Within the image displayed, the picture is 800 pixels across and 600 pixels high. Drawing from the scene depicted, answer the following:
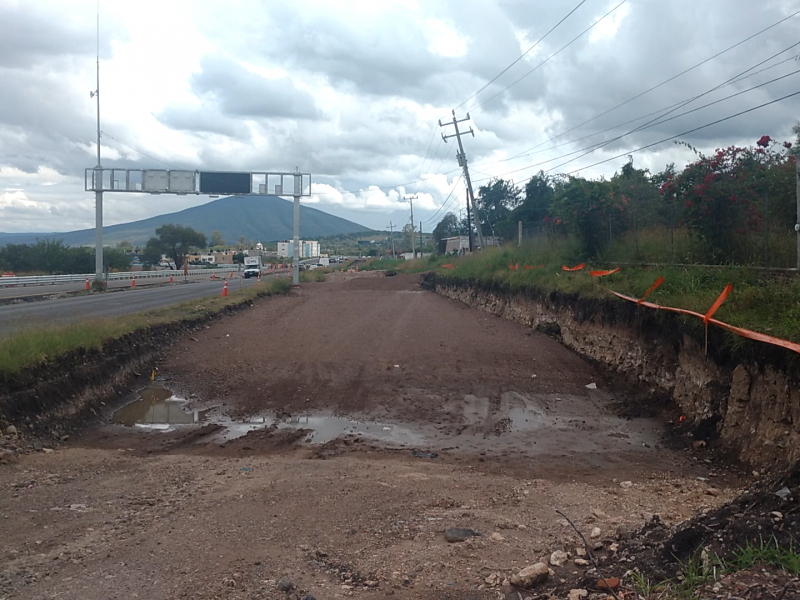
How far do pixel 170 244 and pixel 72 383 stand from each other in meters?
99.4

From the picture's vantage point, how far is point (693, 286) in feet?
44.6

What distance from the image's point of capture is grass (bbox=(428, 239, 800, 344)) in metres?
9.99

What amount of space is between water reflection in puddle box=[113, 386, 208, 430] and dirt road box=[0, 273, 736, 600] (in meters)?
0.06

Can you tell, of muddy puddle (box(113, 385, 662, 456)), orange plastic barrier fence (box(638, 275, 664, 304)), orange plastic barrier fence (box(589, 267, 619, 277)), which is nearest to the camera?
muddy puddle (box(113, 385, 662, 456))

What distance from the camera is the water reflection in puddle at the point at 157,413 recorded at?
37.7 feet

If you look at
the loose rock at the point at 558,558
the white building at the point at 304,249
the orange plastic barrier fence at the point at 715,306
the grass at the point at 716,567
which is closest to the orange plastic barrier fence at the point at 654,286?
the orange plastic barrier fence at the point at 715,306

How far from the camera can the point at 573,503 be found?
7004 millimetres

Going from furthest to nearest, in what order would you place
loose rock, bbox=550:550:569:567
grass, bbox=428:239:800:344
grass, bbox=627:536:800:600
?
grass, bbox=428:239:800:344
loose rock, bbox=550:550:569:567
grass, bbox=627:536:800:600

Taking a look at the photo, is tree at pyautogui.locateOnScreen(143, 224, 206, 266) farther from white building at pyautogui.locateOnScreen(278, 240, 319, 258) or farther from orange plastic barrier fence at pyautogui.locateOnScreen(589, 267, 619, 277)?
orange plastic barrier fence at pyautogui.locateOnScreen(589, 267, 619, 277)

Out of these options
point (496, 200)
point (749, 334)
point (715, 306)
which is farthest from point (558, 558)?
point (496, 200)

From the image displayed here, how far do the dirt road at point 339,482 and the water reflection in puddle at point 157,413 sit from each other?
0.06 metres

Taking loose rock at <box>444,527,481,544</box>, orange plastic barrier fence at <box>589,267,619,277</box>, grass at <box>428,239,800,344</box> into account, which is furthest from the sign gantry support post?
loose rock at <box>444,527,481,544</box>

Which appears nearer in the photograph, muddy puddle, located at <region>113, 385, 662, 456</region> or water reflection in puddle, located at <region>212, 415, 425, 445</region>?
muddy puddle, located at <region>113, 385, 662, 456</region>

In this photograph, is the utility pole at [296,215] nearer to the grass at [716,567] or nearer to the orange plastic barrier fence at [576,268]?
the orange plastic barrier fence at [576,268]
